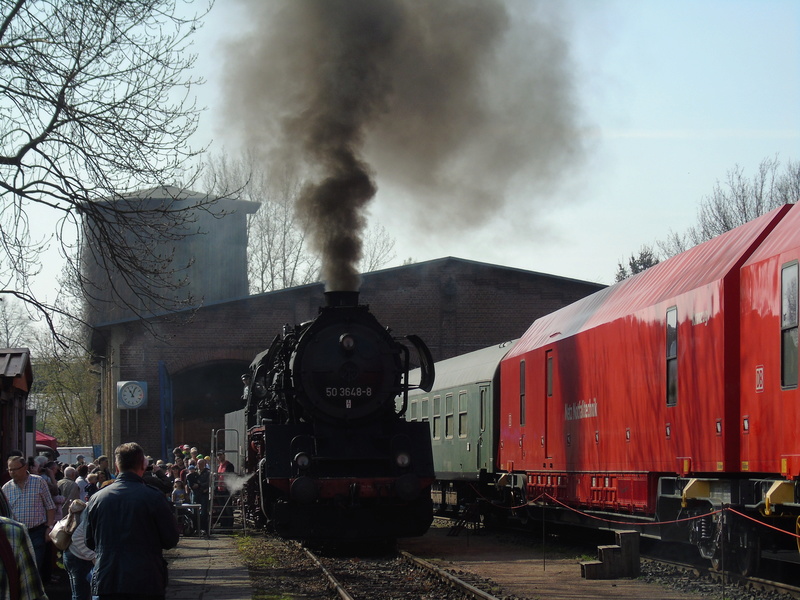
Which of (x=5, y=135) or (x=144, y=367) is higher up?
(x=5, y=135)

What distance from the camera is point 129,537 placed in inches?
226

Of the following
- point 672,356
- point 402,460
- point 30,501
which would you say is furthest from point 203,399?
point 672,356

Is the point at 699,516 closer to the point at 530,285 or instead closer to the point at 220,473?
the point at 220,473

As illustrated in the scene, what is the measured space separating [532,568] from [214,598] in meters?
4.07

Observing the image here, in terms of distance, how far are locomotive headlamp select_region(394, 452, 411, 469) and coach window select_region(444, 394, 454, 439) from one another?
7.51 m

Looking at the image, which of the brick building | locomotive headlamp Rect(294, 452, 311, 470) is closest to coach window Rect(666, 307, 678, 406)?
locomotive headlamp Rect(294, 452, 311, 470)

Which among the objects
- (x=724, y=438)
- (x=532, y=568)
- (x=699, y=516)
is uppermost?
(x=724, y=438)

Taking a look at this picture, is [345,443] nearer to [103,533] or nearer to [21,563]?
[103,533]

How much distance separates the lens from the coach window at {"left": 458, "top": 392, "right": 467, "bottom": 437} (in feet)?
65.1

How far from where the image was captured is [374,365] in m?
13.7

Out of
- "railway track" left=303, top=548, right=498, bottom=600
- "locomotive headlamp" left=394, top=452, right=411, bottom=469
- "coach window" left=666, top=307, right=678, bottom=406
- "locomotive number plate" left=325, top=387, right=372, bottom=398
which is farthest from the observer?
"locomotive number plate" left=325, top=387, right=372, bottom=398

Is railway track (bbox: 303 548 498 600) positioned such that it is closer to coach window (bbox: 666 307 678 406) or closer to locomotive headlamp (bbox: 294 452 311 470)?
locomotive headlamp (bbox: 294 452 311 470)

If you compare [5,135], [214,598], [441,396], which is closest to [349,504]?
[214,598]

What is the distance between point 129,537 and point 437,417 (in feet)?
54.9
